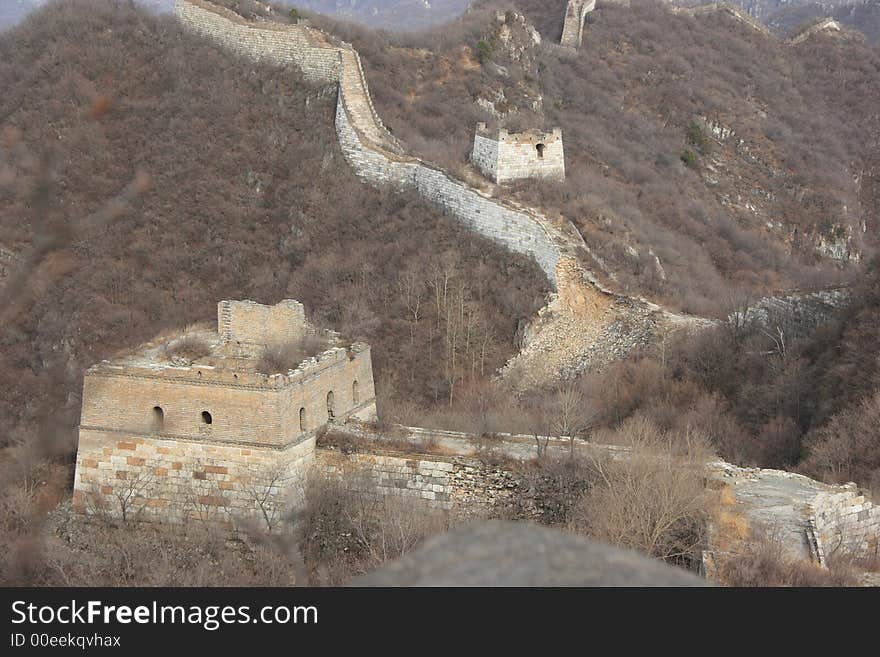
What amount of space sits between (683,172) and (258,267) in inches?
772

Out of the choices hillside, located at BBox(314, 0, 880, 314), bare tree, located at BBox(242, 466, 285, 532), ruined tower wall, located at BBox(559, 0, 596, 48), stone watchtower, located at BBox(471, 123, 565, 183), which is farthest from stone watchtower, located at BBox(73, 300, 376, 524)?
ruined tower wall, located at BBox(559, 0, 596, 48)

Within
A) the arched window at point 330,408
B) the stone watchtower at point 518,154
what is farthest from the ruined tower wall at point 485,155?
the arched window at point 330,408

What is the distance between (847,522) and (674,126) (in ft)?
120

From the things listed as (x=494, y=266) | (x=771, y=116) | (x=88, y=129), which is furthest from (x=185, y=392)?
(x=771, y=116)

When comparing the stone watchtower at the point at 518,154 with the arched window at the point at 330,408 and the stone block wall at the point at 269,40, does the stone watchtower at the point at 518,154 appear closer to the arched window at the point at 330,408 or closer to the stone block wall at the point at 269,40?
the stone block wall at the point at 269,40

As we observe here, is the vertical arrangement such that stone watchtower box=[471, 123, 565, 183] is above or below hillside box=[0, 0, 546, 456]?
above

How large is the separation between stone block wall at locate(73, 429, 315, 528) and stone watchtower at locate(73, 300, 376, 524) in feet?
0.04

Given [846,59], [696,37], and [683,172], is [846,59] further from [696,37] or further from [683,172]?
[683,172]

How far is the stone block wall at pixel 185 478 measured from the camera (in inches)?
576

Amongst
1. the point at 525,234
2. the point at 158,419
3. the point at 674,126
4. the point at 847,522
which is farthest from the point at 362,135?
the point at 674,126

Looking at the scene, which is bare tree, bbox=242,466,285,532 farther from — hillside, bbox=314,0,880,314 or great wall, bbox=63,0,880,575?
hillside, bbox=314,0,880,314

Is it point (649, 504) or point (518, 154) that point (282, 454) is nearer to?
point (649, 504)

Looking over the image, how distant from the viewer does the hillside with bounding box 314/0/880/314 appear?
30125 mm

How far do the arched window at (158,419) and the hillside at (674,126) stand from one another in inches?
493
